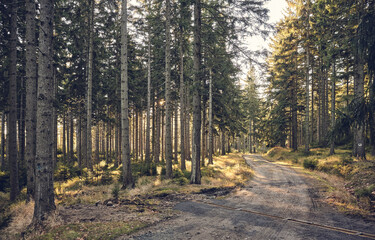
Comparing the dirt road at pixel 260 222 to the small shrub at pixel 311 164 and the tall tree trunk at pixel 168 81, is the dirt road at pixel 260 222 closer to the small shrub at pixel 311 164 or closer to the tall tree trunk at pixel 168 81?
the tall tree trunk at pixel 168 81

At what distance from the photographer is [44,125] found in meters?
6.60

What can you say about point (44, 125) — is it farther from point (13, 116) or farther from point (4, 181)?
point (4, 181)

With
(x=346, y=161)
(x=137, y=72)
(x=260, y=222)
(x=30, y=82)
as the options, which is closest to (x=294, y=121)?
(x=346, y=161)

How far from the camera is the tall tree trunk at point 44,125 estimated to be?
257 inches

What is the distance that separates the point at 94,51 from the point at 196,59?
389 inches

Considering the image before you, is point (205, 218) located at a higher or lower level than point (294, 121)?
lower

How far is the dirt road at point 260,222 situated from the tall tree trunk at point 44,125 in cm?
322

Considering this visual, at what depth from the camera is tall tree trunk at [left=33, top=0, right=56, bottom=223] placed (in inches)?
257

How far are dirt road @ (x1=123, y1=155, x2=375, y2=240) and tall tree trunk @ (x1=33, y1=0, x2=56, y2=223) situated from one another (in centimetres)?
322

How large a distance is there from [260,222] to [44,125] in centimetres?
712

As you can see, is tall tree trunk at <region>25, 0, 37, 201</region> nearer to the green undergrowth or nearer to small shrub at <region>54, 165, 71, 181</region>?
small shrub at <region>54, 165, 71, 181</region>

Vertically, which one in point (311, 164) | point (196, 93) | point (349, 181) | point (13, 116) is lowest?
point (311, 164)

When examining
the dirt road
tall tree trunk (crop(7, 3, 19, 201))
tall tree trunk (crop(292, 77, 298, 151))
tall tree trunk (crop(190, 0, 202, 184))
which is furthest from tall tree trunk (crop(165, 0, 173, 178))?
tall tree trunk (crop(292, 77, 298, 151))

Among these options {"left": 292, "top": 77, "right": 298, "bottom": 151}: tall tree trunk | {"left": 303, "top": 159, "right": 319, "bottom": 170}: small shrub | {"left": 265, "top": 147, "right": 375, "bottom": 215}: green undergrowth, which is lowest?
{"left": 303, "top": 159, "right": 319, "bottom": 170}: small shrub
